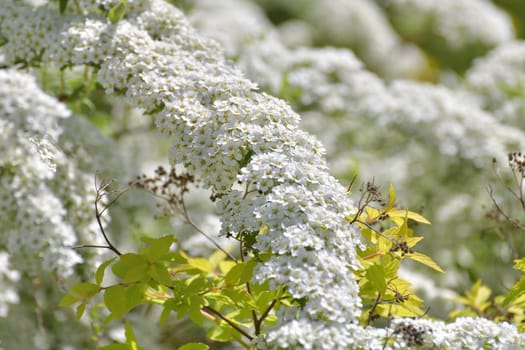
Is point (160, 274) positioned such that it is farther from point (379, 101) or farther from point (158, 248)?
point (379, 101)

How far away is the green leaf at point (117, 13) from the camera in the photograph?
3.09 metres

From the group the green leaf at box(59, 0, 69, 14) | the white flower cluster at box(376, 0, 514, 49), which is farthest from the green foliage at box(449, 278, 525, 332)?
the white flower cluster at box(376, 0, 514, 49)

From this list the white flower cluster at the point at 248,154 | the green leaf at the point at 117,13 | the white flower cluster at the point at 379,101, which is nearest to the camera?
the white flower cluster at the point at 248,154

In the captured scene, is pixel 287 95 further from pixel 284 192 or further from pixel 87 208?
pixel 284 192

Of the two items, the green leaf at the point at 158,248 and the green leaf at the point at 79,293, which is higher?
the green leaf at the point at 158,248

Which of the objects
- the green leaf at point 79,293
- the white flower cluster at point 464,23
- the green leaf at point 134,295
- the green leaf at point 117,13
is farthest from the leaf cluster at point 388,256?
the white flower cluster at point 464,23

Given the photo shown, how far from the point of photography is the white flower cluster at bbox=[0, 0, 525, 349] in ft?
7.08

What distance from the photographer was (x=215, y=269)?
3.13m

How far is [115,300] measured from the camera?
2449mm

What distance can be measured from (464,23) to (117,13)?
7274mm

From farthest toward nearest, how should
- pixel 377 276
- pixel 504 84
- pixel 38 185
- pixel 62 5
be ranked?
pixel 504 84 < pixel 62 5 < pixel 38 185 < pixel 377 276

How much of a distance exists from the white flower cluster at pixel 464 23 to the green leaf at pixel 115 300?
7.86 meters

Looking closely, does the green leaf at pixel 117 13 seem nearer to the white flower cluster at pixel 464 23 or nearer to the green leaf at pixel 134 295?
the green leaf at pixel 134 295

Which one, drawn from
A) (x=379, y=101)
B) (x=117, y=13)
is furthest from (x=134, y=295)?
(x=379, y=101)
